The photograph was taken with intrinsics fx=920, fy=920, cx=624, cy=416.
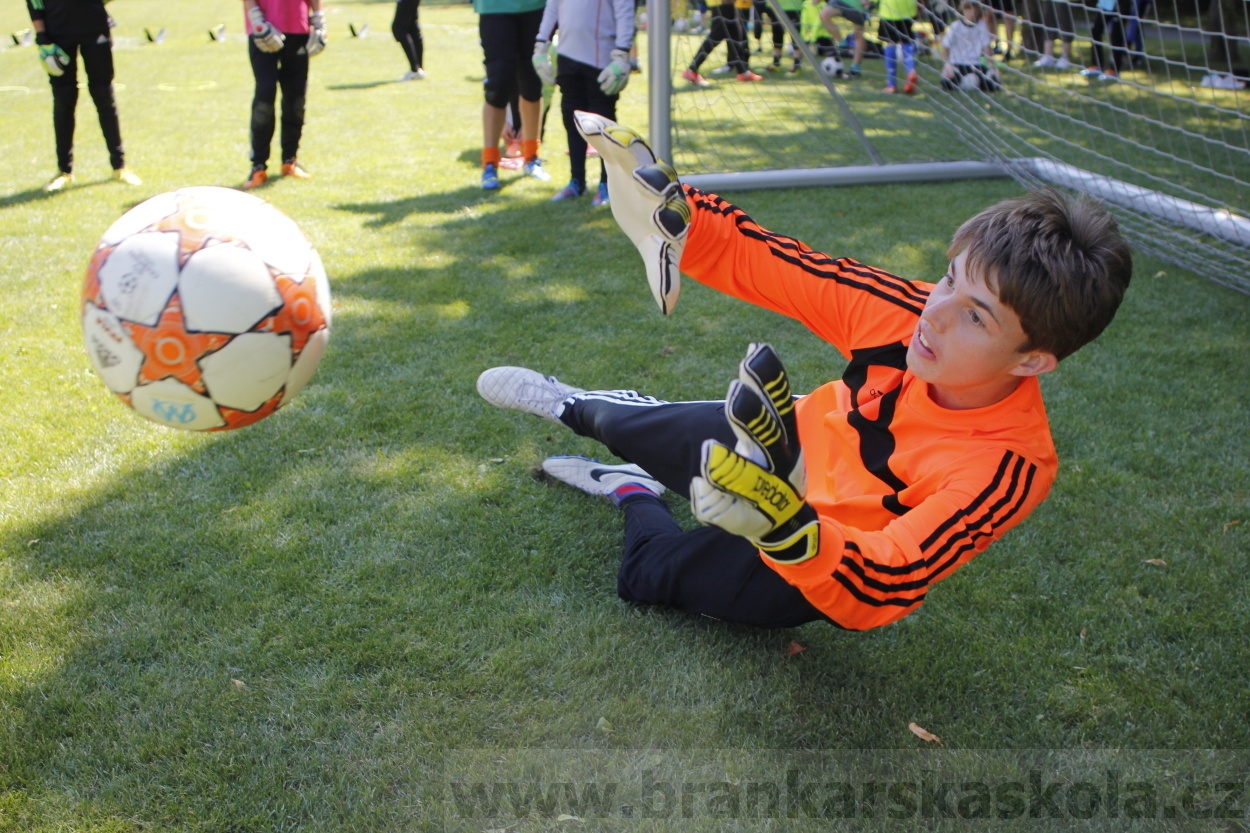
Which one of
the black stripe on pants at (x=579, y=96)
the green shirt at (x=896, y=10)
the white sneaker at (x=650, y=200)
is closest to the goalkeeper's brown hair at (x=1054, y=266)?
the white sneaker at (x=650, y=200)

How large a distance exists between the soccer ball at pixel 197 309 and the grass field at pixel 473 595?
0.72m

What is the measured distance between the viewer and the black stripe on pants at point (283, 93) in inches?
248

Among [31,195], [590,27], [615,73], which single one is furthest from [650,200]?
[31,195]

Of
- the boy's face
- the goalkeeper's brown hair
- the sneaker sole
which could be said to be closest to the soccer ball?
the sneaker sole

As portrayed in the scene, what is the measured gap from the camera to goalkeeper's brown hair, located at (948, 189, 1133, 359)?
75.8 inches

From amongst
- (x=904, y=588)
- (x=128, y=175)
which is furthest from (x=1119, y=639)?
(x=128, y=175)

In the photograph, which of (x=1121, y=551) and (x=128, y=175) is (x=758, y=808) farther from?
(x=128, y=175)

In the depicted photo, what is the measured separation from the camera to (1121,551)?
291 centimetres

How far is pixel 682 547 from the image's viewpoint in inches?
100

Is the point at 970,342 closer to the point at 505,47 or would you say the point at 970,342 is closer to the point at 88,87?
the point at 505,47

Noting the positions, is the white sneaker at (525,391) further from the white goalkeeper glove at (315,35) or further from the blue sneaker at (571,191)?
the white goalkeeper glove at (315,35)

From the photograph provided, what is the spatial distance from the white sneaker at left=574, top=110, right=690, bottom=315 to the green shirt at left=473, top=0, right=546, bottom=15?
410cm

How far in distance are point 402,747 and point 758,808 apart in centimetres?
82

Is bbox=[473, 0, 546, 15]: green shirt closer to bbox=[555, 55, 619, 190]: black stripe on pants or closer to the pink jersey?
bbox=[555, 55, 619, 190]: black stripe on pants
